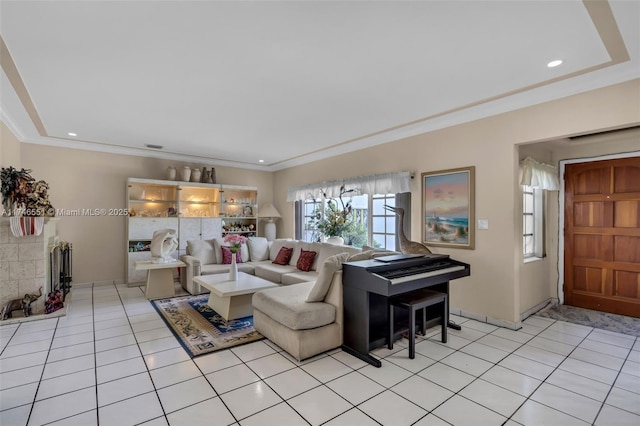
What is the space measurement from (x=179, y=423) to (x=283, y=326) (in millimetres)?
1149

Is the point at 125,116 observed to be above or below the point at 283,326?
above

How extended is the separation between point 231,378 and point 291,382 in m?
0.50

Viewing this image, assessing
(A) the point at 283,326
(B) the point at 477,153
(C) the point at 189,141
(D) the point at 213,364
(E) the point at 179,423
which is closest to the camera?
(E) the point at 179,423

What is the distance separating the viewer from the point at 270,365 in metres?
2.69

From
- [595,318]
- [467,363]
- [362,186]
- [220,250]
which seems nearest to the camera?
[467,363]

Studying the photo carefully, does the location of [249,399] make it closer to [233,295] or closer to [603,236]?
[233,295]

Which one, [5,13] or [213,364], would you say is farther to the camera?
[213,364]

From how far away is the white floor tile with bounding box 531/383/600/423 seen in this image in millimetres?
2055

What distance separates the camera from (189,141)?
529 centimetres

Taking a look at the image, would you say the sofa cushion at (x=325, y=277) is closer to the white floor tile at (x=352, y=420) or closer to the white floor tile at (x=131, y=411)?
the white floor tile at (x=352, y=420)

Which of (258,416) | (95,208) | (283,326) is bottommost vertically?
(258,416)

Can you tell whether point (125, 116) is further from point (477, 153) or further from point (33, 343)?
point (477, 153)

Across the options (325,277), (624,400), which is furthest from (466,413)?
(325,277)

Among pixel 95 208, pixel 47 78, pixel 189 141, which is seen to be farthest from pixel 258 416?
pixel 95 208
